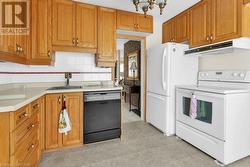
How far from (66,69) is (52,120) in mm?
1023

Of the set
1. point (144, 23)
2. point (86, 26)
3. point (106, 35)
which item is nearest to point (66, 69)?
point (86, 26)

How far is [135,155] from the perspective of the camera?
7.00ft

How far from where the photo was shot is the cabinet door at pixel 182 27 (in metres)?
2.84

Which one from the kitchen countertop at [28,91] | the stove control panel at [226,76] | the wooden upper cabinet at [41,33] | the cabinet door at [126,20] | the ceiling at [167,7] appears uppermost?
the ceiling at [167,7]

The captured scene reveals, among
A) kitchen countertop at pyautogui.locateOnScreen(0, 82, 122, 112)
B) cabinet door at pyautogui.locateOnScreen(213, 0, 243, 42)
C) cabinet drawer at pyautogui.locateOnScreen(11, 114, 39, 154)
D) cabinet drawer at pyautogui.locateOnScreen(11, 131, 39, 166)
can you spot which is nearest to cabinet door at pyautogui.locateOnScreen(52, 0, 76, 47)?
kitchen countertop at pyautogui.locateOnScreen(0, 82, 122, 112)

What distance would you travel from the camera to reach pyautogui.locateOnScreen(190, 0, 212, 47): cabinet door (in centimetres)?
239

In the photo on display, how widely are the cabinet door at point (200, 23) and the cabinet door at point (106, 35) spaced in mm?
1425

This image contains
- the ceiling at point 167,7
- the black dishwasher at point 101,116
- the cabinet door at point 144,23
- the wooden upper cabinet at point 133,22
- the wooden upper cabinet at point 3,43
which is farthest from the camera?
the cabinet door at point 144,23

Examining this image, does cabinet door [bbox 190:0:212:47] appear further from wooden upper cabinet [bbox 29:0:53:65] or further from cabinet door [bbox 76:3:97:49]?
wooden upper cabinet [bbox 29:0:53:65]

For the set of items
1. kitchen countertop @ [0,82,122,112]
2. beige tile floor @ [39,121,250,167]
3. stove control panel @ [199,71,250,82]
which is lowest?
beige tile floor @ [39,121,250,167]

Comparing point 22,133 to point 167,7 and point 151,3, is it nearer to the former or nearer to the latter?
point 151,3

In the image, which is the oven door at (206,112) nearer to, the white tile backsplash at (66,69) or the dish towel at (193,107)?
the dish towel at (193,107)

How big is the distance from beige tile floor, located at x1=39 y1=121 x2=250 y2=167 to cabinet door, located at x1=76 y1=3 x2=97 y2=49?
173 cm

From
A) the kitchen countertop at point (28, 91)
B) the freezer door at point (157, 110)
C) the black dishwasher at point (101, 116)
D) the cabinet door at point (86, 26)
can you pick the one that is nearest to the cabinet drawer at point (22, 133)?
the kitchen countertop at point (28, 91)
